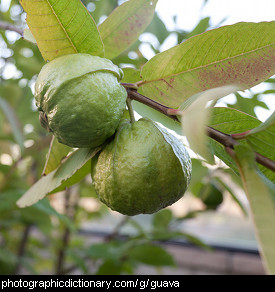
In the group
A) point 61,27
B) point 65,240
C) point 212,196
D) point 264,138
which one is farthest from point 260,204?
point 65,240

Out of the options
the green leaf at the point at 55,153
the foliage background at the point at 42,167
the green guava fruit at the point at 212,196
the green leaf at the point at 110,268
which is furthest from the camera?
the green leaf at the point at 110,268

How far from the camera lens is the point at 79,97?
1.51ft

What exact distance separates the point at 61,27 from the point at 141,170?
27 centimetres

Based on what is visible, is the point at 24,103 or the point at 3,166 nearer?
the point at 3,166

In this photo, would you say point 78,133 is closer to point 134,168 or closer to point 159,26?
point 134,168

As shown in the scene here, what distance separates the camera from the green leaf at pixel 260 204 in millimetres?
310

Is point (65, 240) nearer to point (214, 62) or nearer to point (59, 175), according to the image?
point (59, 175)

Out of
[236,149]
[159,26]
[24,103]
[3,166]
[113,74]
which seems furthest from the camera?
[24,103]

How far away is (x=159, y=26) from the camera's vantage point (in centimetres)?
110

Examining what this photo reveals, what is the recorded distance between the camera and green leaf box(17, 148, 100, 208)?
0.53 meters

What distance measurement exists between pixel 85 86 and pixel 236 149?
0.24 m

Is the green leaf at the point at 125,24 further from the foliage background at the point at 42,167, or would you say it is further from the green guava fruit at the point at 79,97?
the foliage background at the point at 42,167

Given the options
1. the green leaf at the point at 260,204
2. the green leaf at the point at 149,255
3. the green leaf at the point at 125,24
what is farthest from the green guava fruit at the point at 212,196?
the green leaf at the point at 260,204
